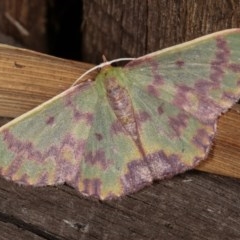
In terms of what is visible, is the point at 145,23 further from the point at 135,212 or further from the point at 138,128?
the point at 135,212

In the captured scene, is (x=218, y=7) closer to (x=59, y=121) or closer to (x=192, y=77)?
(x=192, y=77)

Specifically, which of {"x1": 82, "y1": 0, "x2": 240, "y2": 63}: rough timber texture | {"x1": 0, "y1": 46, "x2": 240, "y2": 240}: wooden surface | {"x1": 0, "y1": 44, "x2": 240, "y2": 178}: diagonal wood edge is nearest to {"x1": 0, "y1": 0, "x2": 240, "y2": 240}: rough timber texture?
{"x1": 0, "y1": 46, "x2": 240, "y2": 240}: wooden surface

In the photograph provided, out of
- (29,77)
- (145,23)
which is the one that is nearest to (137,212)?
(29,77)

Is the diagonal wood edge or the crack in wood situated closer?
the crack in wood

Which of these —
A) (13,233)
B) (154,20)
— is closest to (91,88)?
(154,20)

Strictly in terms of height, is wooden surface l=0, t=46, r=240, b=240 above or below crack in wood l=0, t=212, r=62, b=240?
above

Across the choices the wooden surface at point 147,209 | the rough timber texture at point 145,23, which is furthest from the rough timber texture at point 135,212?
the rough timber texture at point 145,23

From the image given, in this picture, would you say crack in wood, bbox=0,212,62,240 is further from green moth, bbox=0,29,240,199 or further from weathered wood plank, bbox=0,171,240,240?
green moth, bbox=0,29,240,199
